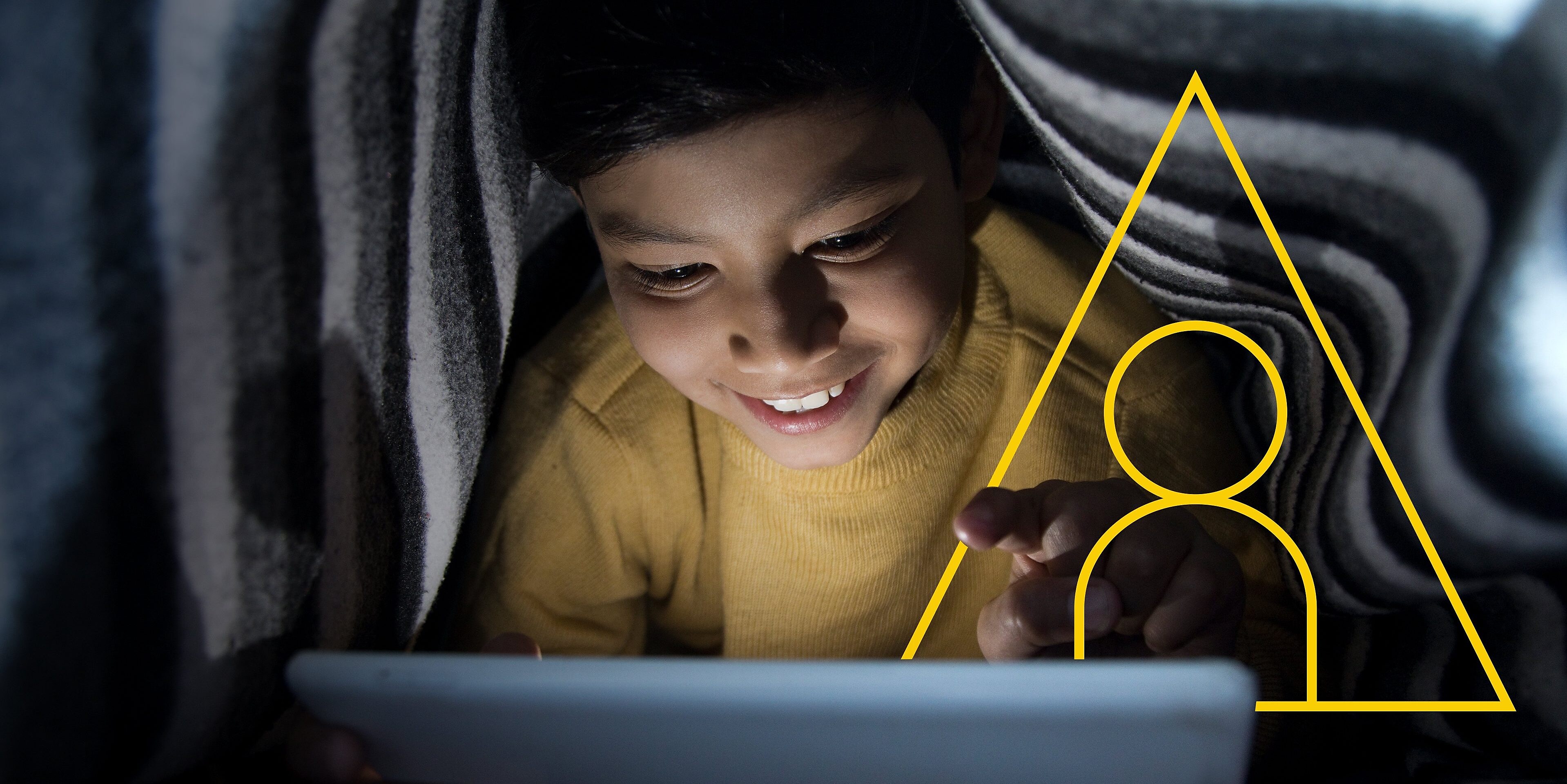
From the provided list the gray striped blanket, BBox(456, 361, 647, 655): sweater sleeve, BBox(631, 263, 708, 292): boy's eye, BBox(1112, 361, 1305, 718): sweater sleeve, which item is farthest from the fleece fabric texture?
BBox(456, 361, 647, 655): sweater sleeve

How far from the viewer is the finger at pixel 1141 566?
0.58 m

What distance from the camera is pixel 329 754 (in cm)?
44

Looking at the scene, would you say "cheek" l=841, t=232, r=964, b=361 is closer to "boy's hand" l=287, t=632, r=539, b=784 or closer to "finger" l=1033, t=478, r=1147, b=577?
"finger" l=1033, t=478, r=1147, b=577

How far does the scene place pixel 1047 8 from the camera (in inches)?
16.4

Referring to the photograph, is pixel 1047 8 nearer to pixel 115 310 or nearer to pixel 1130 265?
pixel 1130 265

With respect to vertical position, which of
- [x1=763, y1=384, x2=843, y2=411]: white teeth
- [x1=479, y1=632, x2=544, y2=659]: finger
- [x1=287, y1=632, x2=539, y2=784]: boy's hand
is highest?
[x1=763, y1=384, x2=843, y2=411]: white teeth

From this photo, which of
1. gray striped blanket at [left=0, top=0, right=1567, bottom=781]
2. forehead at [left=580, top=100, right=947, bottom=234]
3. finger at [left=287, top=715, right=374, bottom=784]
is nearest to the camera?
gray striped blanket at [left=0, top=0, right=1567, bottom=781]

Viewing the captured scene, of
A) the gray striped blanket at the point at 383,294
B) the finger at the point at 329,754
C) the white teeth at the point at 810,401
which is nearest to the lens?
the gray striped blanket at the point at 383,294

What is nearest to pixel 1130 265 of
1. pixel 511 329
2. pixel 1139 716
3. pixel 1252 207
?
pixel 1252 207

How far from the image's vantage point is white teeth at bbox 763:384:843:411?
676 mm

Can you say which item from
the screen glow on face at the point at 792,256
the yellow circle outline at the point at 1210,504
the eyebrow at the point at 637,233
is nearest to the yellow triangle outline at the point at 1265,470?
the yellow circle outline at the point at 1210,504

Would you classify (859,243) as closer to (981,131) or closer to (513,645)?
(981,131)

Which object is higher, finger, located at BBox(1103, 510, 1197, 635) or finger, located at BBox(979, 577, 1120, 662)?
finger, located at BBox(1103, 510, 1197, 635)

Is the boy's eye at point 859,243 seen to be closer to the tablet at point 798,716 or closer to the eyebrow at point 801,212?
the eyebrow at point 801,212
